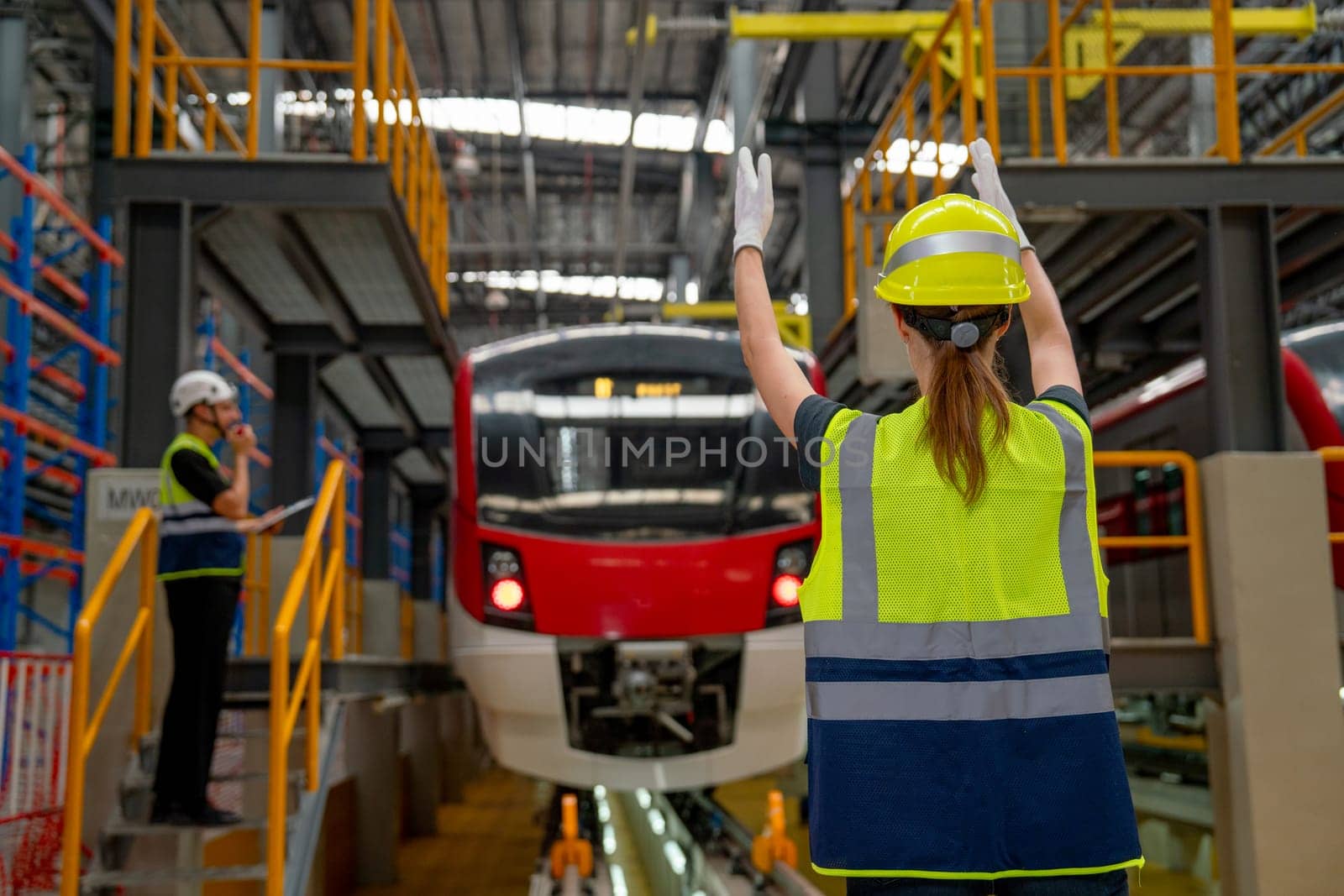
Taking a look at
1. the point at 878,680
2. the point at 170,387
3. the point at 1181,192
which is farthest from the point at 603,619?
the point at 878,680

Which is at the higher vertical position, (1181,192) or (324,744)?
(1181,192)

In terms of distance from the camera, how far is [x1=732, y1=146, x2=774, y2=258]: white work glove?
2.01 m

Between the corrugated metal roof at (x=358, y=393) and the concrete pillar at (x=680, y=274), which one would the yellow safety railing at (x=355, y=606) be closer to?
the corrugated metal roof at (x=358, y=393)

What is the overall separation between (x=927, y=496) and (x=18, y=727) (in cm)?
526

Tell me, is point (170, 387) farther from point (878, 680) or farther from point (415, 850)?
point (415, 850)

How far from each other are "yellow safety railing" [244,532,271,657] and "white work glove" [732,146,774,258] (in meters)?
6.97

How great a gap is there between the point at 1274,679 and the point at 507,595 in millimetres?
3628

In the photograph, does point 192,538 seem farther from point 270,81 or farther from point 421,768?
point 270,81

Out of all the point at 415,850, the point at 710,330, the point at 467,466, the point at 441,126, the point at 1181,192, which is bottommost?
the point at 415,850

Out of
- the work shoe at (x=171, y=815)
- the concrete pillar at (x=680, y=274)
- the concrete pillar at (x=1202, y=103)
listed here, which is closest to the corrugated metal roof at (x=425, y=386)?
the work shoe at (x=171, y=815)

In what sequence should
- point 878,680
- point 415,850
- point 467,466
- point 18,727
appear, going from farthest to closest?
point 415,850 < point 467,466 < point 18,727 < point 878,680

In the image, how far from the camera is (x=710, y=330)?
731 cm

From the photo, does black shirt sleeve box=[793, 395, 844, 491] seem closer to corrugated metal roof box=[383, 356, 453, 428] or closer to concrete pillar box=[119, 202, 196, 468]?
concrete pillar box=[119, 202, 196, 468]

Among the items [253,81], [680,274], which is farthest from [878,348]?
[680,274]
